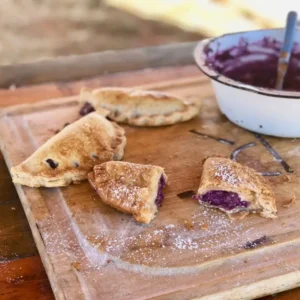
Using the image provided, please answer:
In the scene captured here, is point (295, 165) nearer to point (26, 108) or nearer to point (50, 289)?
point (50, 289)

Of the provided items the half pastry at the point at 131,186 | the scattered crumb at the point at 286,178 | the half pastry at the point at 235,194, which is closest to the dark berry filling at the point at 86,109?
the half pastry at the point at 131,186

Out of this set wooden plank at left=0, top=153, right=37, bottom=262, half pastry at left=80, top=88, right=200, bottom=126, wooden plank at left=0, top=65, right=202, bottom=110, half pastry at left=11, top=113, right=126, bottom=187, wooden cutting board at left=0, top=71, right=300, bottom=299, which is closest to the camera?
wooden cutting board at left=0, top=71, right=300, bottom=299

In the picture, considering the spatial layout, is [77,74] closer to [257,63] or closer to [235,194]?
[257,63]

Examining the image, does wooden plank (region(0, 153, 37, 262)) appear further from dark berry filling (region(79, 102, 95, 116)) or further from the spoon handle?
the spoon handle

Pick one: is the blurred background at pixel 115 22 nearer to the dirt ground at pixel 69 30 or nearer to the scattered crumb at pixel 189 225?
the dirt ground at pixel 69 30

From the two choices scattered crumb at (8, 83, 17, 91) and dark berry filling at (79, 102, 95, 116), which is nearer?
dark berry filling at (79, 102, 95, 116)

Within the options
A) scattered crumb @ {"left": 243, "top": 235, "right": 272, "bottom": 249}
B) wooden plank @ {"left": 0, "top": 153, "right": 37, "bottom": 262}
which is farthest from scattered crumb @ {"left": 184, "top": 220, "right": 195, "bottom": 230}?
wooden plank @ {"left": 0, "top": 153, "right": 37, "bottom": 262}
